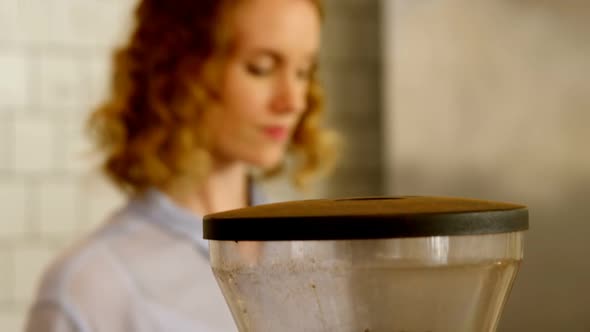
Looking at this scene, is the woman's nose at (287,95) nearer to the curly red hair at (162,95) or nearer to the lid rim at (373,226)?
the curly red hair at (162,95)

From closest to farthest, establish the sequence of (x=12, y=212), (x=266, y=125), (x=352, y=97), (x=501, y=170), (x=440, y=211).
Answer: (x=440, y=211), (x=266, y=125), (x=501, y=170), (x=12, y=212), (x=352, y=97)

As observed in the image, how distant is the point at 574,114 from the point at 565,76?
0.06m

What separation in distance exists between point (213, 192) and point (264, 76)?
173 millimetres

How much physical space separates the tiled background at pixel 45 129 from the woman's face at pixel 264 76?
0.67 metres

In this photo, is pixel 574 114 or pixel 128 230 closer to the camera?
pixel 128 230

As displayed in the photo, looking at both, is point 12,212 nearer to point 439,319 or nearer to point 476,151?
point 476,151

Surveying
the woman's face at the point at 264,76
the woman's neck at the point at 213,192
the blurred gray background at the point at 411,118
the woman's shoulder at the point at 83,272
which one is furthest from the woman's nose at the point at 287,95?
the blurred gray background at the point at 411,118

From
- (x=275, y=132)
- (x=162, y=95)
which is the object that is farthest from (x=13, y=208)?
(x=275, y=132)

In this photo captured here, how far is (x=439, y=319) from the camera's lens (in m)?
0.49

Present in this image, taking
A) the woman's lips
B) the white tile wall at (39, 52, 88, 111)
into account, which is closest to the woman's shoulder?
the woman's lips

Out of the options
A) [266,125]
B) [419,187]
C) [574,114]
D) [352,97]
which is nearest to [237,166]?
[266,125]

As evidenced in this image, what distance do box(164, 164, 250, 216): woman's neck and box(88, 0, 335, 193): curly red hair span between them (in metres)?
0.02

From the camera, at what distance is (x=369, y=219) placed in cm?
44

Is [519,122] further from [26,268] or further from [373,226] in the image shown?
[373,226]
